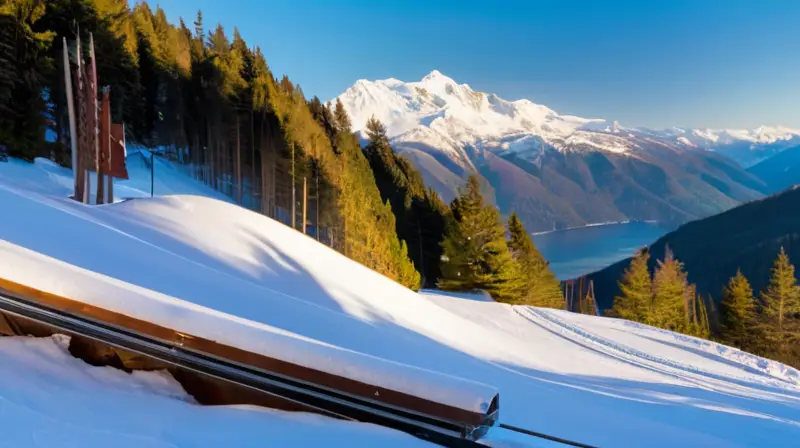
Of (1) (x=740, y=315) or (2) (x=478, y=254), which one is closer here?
(2) (x=478, y=254)

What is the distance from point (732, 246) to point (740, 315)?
61468 millimetres

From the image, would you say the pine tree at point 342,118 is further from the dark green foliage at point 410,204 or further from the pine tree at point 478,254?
the pine tree at point 478,254

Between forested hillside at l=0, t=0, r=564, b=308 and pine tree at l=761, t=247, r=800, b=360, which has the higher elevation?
forested hillside at l=0, t=0, r=564, b=308

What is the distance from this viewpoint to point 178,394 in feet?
6.91

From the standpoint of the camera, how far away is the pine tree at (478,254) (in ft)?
89.6

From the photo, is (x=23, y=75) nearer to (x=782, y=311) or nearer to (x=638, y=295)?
(x=638, y=295)

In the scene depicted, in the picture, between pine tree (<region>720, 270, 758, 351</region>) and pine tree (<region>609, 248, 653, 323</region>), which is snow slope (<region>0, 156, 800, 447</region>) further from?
pine tree (<region>720, 270, 758, 351</region>)

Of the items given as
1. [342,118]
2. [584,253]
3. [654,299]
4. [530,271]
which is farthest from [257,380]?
[584,253]

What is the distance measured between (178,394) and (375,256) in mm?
24513

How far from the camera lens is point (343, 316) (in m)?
5.22

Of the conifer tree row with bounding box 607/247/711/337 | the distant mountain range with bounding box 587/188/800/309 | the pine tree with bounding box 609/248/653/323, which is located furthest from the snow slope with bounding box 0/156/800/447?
the distant mountain range with bounding box 587/188/800/309

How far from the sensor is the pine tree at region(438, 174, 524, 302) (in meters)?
27.3

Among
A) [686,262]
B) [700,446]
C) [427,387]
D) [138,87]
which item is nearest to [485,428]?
[427,387]

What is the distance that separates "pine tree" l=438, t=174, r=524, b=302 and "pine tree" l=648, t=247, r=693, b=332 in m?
11.3
